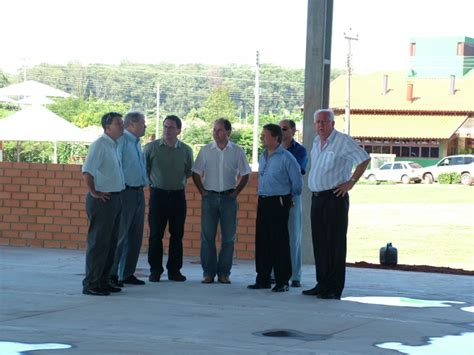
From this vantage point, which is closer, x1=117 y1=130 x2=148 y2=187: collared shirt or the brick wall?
x1=117 y1=130 x2=148 y2=187: collared shirt

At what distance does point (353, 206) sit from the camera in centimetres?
3834

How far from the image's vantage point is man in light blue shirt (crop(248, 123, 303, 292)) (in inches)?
Answer: 427

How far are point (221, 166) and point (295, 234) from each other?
108 centimetres

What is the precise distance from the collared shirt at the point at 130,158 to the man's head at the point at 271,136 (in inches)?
52.0

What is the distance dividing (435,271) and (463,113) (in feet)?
182

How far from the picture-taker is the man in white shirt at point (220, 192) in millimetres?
11367

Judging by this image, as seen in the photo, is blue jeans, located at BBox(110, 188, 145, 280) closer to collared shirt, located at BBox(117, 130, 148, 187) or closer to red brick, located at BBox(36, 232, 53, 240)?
collared shirt, located at BBox(117, 130, 148, 187)

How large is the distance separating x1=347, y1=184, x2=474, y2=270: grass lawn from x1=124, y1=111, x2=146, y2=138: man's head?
27.3 ft

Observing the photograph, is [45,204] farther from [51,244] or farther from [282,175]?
[282,175]

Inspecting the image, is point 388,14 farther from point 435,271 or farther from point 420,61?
point 435,271

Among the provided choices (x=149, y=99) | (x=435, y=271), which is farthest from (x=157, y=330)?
(x=149, y=99)

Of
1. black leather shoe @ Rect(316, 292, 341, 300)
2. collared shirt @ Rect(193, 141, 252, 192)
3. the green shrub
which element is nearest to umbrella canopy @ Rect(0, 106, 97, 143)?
collared shirt @ Rect(193, 141, 252, 192)

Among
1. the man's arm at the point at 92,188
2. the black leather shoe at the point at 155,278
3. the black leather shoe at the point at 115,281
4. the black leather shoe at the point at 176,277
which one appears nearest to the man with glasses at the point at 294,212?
the black leather shoe at the point at 176,277

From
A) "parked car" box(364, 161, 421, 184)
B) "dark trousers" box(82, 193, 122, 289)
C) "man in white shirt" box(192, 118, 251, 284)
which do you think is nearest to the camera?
"dark trousers" box(82, 193, 122, 289)
